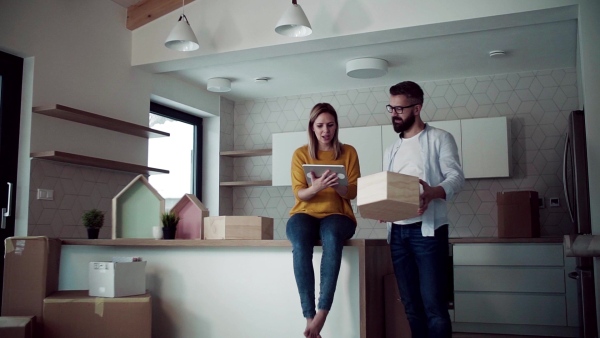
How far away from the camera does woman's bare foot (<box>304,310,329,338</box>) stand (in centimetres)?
246

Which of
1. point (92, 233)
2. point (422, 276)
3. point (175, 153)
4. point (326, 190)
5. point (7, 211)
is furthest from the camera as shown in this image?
point (175, 153)

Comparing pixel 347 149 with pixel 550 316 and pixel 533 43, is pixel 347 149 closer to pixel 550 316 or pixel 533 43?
pixel 533 43

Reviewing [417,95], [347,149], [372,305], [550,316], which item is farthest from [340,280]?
[550,316]

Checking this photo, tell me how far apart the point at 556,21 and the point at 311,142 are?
2434 millimetres

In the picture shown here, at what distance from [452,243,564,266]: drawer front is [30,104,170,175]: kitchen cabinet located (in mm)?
2679

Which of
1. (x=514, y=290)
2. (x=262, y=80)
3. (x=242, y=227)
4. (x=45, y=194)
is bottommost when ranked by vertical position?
(x=514, y=290)

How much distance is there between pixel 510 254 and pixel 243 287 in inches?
112

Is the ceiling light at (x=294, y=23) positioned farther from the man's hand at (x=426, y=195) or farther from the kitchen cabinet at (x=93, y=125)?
the man's hand at (x=426, y=195)

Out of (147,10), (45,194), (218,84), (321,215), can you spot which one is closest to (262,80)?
(218,84)

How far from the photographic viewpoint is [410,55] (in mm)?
4961

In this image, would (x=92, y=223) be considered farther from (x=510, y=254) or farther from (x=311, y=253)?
(x=510, y=254)

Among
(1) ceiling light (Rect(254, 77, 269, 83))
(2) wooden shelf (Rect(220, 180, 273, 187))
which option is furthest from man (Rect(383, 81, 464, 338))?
(2) wooden shelf (Rect(220, 180, 273, 187))

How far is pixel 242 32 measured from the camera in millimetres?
4578

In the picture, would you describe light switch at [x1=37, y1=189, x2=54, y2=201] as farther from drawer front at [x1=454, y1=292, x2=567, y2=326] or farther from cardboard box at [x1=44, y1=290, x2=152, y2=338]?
drawer front at [x1=454, y1=292, x2=567, y2=326]
